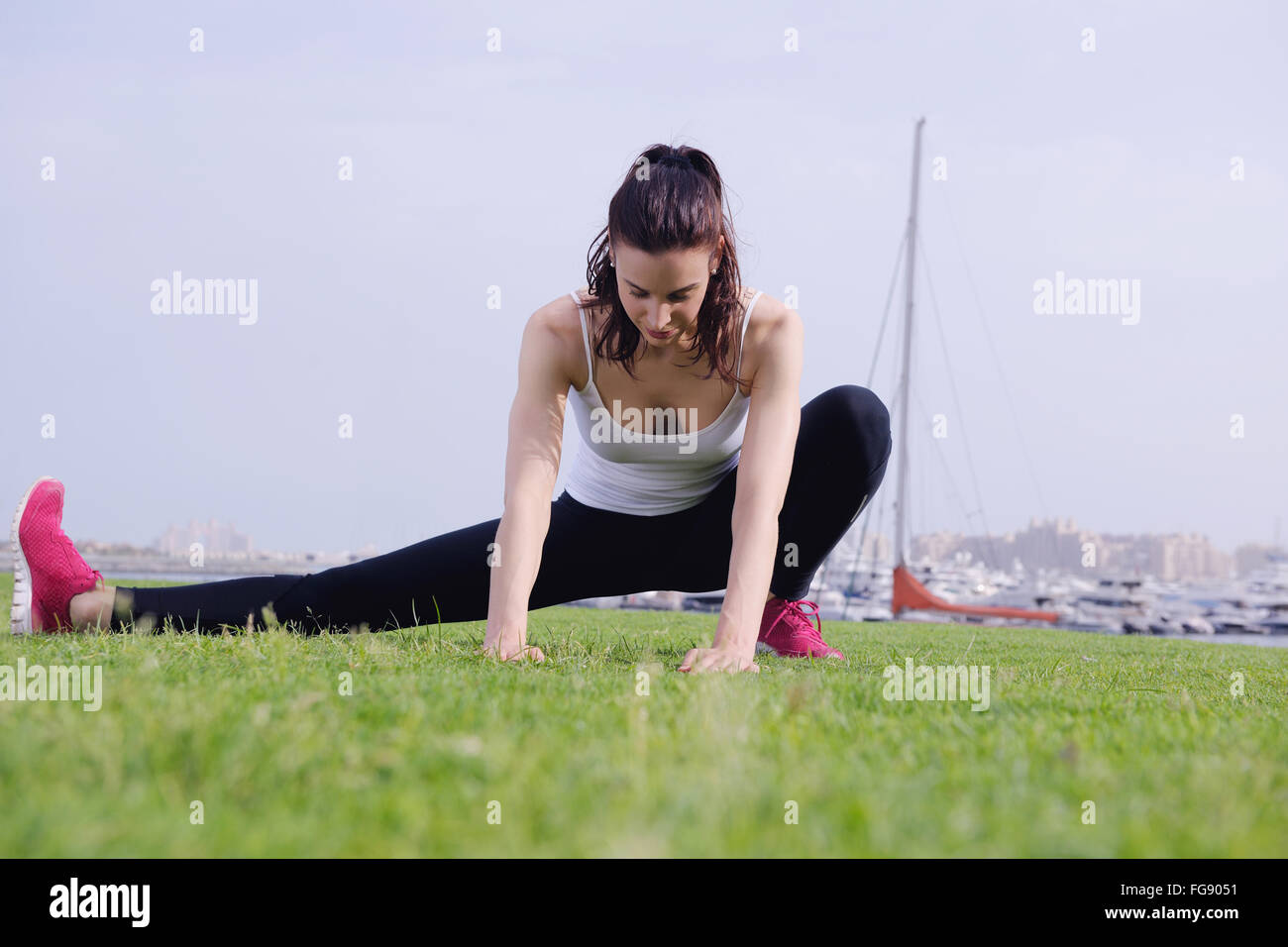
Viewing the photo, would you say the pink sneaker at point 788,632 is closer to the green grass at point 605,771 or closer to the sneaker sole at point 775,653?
the sneaker sole at point 775,653

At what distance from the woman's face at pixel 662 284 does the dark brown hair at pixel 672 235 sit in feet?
0.11

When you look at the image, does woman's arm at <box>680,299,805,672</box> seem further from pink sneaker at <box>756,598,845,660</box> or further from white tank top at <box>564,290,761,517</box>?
pink sneaker at <box>756,598,845,660</box>

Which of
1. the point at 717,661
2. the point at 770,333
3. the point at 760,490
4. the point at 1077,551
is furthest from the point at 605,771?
the point at 1077,551

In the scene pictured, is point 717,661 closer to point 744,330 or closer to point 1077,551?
point 744,330

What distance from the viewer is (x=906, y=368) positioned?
73.6 feet

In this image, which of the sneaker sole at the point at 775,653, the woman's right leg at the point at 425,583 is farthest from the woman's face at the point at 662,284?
the sneaker sole at the point at 775,653

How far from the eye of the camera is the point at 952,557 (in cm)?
6119

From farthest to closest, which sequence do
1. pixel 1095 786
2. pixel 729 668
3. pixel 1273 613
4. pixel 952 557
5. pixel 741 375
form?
pixel 1273 613
pixel 952 557
pixel 741 375
pixel 729 668
pixel 1095 786

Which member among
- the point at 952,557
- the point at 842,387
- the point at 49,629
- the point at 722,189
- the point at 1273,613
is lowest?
the point at 1273,613

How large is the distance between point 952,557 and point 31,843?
63.8m

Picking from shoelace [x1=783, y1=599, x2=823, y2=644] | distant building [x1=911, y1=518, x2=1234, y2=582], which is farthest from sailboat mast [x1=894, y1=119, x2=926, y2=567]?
shoelace [x1=783, y1=599, x2=823, y2=644]
